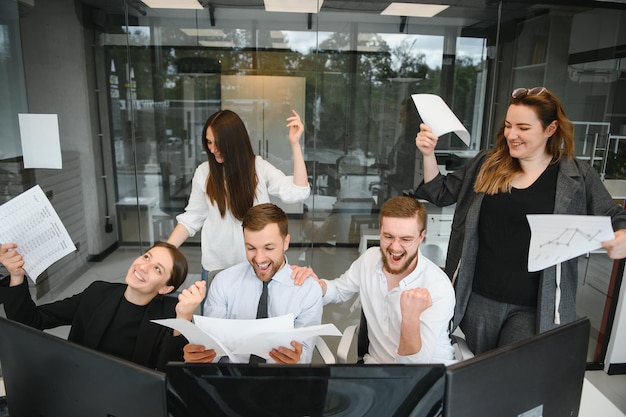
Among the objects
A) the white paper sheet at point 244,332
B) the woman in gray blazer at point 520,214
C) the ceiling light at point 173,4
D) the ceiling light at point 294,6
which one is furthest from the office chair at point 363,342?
the ceiling light at point 173,4

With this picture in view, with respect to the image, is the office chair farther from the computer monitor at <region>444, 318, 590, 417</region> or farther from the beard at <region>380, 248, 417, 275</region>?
the computer monitor at <region>444, 318, 590, 417</region>

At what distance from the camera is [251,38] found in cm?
439

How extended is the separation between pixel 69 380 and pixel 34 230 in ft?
3.00

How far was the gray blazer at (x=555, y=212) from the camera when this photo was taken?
1723mm

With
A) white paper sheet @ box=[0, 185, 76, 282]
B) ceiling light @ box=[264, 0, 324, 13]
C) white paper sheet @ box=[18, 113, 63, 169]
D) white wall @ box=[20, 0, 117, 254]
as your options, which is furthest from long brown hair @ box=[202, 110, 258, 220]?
white wall @ box=[20, 0, 117, 254]

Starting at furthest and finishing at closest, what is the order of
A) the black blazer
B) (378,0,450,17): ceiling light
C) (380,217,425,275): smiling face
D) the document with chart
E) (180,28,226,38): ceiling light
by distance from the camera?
(180,28,226,38): ceiling light → (378,0,450,17): ceiling light → (380,217,425,275): smiling face → the black blazer → the document with chart

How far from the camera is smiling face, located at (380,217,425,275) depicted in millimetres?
1682

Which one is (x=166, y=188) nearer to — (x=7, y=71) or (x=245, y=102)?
(x=245, y=102)

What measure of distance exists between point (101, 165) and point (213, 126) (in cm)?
278

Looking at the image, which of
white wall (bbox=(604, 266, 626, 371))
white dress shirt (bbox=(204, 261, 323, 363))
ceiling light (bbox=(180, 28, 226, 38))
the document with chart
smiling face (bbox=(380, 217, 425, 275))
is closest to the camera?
the document with chart

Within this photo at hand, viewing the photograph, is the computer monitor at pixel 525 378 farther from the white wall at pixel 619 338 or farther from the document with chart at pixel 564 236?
the white wall at pixel 619 338

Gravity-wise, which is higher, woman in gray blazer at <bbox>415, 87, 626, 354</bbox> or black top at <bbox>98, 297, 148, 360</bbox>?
woman in gray blazer at <bbox>415, 87, 626, 354</bbox>

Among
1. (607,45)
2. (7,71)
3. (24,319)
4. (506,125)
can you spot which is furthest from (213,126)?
(607,45)

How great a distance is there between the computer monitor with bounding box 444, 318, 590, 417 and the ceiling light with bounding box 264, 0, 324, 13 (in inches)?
148
